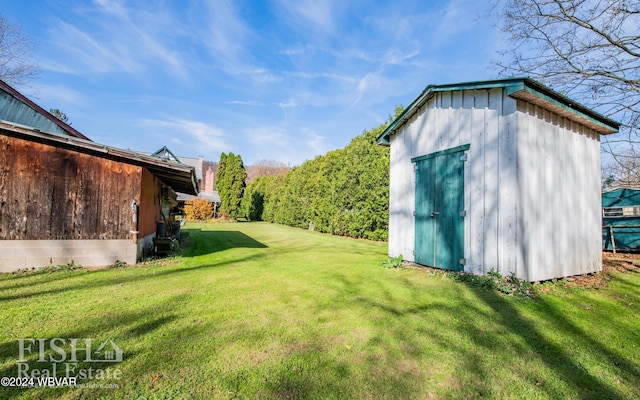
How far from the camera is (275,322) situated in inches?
137

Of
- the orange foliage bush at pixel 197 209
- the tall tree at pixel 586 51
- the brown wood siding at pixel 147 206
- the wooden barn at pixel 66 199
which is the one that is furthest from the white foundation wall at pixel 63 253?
the orange foliage bush at pixel 197 209

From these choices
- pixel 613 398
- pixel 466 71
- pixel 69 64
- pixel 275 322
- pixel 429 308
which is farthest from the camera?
pixel 69 64

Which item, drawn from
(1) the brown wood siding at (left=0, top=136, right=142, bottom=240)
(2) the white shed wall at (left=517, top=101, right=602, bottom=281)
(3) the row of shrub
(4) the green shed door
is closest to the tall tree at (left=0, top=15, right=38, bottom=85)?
(1) the brown wood siding at (left=0, top=136, right=142, bottom=240)

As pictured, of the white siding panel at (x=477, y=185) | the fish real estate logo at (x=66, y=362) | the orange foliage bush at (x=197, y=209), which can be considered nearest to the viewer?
the fish real estate logo at (x=66, y=362)

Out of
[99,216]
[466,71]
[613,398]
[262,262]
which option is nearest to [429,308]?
[613,398]

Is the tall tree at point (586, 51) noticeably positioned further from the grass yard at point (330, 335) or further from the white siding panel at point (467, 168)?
the grass yard at point (330, 335)

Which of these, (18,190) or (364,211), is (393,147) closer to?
(364,211)

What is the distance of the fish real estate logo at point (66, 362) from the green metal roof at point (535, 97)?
6.68 m

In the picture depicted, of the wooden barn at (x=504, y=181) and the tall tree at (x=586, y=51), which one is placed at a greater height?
the tall tree at (x=586, y=51)

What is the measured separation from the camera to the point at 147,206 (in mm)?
8344

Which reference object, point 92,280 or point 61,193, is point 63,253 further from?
point 92,280

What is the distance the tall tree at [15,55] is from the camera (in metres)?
15.2

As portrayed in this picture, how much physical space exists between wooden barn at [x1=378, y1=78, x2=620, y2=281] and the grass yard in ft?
2.46

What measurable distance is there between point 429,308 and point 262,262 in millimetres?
4723
